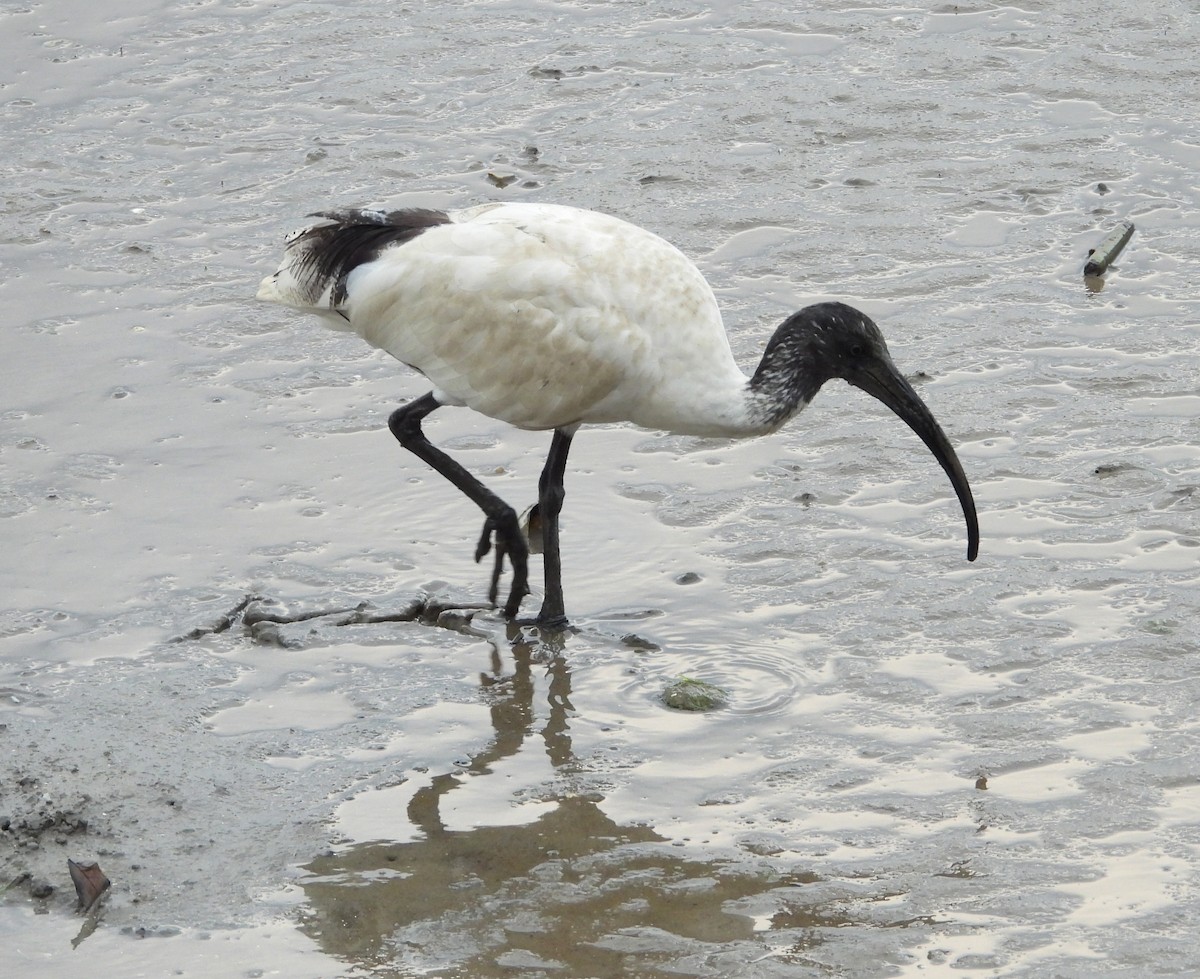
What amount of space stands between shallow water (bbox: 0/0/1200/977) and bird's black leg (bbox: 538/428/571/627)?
13 cm

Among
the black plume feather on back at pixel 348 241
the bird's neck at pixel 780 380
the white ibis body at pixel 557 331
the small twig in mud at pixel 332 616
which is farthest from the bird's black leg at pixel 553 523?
the black plume feather on back at pixel 348 241

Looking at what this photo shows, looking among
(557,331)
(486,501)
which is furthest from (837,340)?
(486,501)

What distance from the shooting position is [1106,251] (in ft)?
28.1

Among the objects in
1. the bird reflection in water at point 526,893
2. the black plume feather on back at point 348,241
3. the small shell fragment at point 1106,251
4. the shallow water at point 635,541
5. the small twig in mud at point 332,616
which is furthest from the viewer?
the small shell fragment at point 1106,251

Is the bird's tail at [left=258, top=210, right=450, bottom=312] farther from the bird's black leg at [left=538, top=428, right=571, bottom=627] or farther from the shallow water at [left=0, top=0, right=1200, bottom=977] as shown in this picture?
the shallow water at [left=0, top=0, right=1200, bottom=977]

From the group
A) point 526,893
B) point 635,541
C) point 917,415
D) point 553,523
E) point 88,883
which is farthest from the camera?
point 635,541

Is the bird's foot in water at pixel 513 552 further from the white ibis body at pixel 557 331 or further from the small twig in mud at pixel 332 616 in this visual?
the small twig in mud at pixel 332 616

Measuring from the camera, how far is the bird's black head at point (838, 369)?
6.17 m

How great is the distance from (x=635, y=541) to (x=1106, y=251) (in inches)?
120

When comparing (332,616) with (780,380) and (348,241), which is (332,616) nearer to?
(348,241)

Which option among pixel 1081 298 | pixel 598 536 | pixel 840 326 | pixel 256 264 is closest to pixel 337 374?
pixel 256 264

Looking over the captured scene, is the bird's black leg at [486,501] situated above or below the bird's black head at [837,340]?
below

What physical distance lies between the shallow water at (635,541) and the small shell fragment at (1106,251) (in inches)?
3.8

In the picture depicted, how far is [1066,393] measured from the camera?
7.67 m
